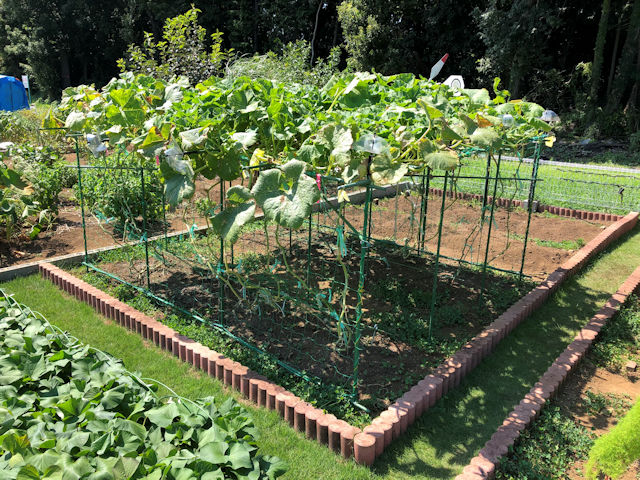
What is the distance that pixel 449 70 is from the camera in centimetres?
2273

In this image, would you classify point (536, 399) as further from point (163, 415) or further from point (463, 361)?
point (163, 415)

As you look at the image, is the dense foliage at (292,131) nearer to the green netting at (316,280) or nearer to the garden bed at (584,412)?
the green netting at (316,280)

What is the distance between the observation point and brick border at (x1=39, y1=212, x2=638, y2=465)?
2.83 meters

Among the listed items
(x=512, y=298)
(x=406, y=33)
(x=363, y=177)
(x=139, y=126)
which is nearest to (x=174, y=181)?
(x=139, y=126)

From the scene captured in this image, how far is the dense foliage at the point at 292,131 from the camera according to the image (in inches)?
107

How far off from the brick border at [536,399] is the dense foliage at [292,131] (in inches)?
63.9

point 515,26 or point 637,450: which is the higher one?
point 515,26

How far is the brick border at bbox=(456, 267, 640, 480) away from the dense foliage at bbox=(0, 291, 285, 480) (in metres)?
1.33

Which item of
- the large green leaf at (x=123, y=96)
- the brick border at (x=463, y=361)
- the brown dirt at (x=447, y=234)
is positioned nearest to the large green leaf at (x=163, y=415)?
the brick border at (x=463, y=361)

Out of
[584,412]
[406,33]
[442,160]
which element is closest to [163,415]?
[442,160]

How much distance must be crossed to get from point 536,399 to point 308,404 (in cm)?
153

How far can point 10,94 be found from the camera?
19047mm

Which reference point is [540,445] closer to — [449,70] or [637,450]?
[637,450]

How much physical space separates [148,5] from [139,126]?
91.2 ft
